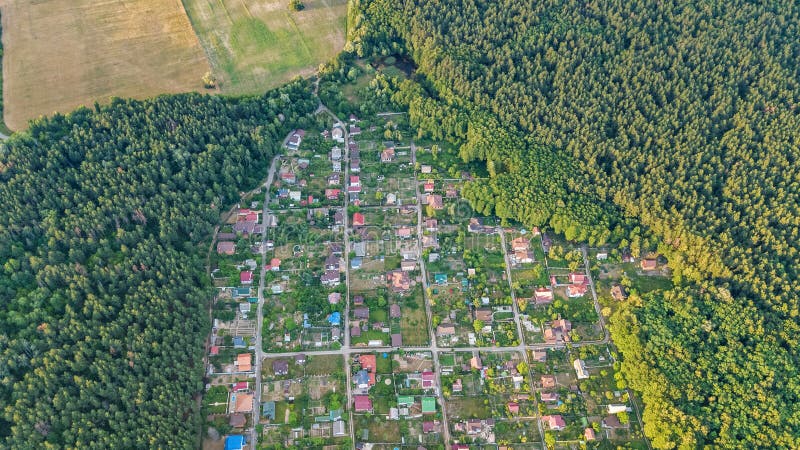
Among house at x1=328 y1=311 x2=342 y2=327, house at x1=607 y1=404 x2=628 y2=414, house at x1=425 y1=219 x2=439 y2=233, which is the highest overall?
house at x1=425 y1=219 x2=439 y2=233

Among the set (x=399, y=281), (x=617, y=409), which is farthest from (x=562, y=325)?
(x=399, y=281)

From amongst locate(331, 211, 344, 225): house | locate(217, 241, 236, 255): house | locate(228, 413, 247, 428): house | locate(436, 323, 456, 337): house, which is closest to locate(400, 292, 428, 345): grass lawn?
locate(436, 323, 456, 337): house

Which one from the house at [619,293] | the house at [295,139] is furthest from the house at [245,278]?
the house at [619,293]

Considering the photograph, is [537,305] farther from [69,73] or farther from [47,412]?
[69,73]

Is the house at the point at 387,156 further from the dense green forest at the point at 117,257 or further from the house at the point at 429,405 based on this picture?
the house at the point at 429,405

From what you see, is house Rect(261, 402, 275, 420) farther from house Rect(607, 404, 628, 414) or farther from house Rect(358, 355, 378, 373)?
house Rect(607, 404, 628, 414)

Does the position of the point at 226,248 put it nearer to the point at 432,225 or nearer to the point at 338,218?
the point at 338,218
